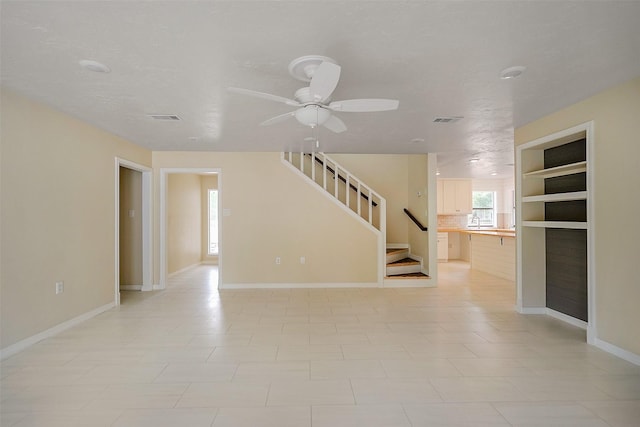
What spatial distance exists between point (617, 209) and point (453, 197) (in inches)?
286

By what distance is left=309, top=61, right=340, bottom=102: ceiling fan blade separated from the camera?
2145 millimetres

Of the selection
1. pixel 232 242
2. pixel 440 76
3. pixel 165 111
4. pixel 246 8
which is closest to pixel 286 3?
pixel 246 8

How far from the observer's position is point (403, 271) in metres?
6.68

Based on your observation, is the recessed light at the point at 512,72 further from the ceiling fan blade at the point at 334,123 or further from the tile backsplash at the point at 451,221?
the tile backsplash at the point at 451,221

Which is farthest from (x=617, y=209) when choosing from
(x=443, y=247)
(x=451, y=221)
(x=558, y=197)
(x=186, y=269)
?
(x=186, y=269)

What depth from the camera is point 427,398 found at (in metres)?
2.42

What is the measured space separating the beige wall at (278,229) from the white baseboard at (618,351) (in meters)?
3.46

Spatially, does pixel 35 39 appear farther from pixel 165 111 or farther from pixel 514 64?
pixel 514 64

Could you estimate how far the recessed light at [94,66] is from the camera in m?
2.57

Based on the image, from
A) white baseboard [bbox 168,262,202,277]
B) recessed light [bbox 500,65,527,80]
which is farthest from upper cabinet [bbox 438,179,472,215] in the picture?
recessed light [bbox 500,65,527,80]

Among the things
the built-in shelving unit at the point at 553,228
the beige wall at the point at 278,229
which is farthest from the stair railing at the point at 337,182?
the built-in shelving unit at the point at 553,228

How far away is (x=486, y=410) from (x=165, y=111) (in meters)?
4.13

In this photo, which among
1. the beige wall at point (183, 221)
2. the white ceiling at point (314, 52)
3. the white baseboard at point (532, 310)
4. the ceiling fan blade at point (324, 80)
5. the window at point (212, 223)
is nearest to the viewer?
the white ceiling at point (314, 52)

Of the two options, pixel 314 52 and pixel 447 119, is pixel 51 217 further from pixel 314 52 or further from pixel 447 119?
pixel 447 119
